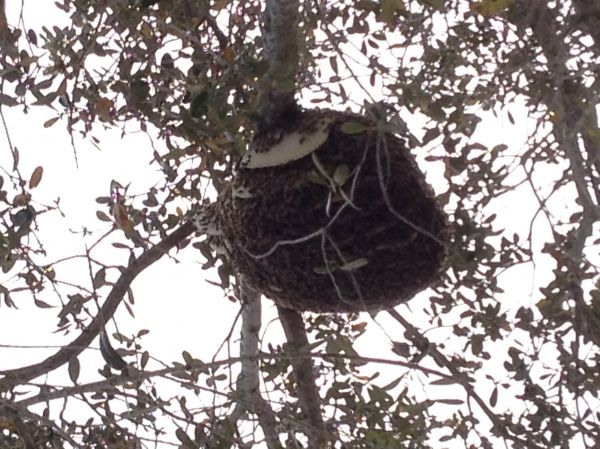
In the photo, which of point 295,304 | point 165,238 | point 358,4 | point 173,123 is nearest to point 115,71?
point 173,123

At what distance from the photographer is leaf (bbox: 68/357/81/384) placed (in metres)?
1.11

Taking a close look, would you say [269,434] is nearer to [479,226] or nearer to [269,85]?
[479,226]

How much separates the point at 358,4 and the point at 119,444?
0.68 m

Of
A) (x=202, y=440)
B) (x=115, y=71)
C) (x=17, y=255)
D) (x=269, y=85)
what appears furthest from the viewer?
(x=115, y=71)

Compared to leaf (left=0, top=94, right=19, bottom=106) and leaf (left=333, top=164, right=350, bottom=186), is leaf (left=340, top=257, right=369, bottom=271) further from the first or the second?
leaf (left=0, top=94, right=19, bottom=106)

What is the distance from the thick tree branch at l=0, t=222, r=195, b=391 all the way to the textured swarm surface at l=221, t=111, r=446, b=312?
11.1 inches

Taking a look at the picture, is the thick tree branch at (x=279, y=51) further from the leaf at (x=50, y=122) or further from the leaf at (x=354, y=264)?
the leaf at (x=50, y=122)

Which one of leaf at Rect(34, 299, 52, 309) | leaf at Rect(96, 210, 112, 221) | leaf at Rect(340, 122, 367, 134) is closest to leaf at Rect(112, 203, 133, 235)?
leaf at Rect(96, 210, 112, 221)

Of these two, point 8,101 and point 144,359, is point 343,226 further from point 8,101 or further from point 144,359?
point 8,101

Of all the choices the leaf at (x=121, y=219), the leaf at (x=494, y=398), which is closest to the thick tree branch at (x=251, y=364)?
the leaf at (x=121, y=219)

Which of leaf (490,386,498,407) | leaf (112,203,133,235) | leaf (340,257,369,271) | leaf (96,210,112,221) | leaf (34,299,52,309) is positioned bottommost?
leaf (490,386,498,407)

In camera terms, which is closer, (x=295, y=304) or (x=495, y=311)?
(x=295, y=304)

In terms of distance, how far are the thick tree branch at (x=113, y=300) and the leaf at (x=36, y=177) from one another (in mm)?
180

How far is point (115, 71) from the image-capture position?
1.30 m
